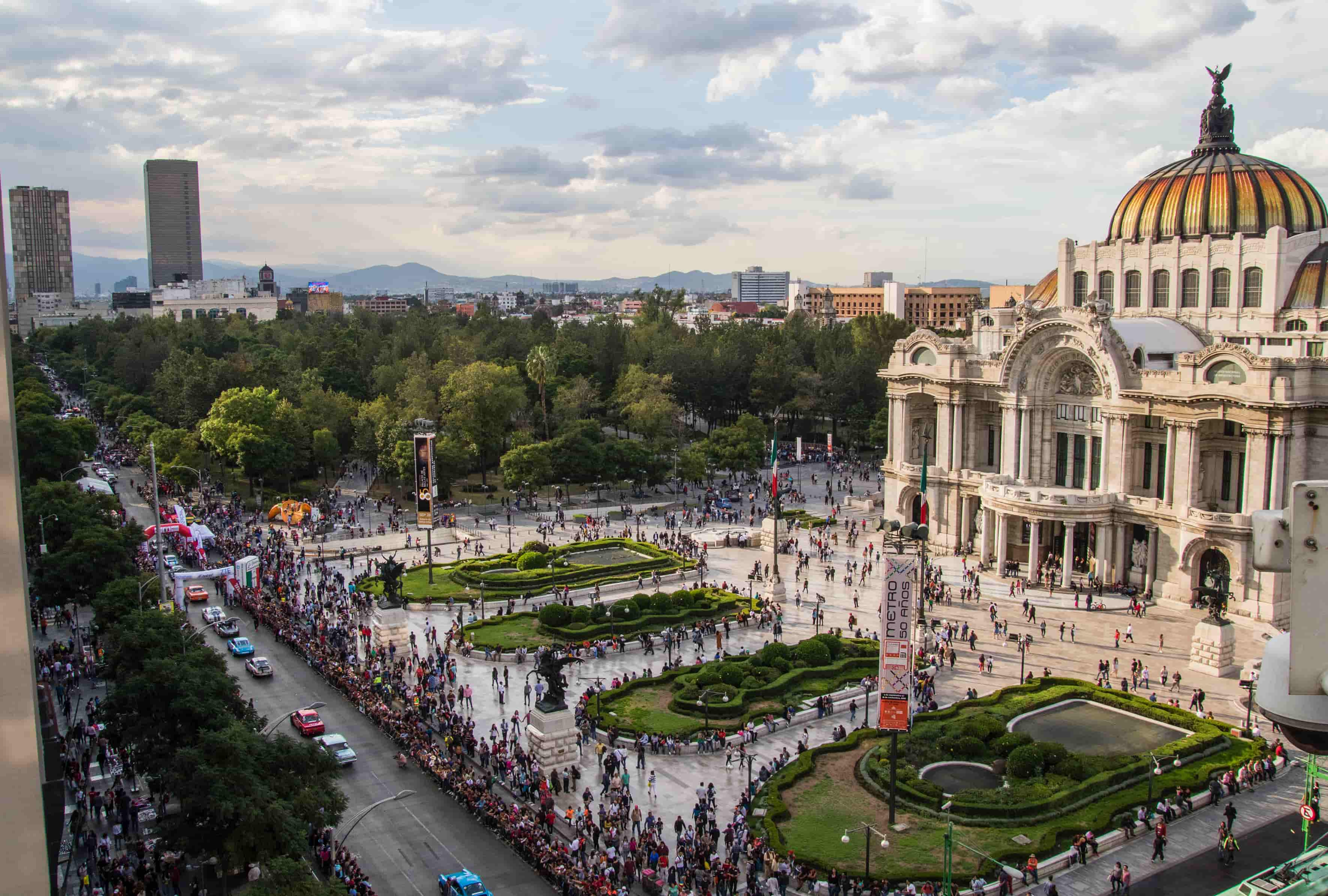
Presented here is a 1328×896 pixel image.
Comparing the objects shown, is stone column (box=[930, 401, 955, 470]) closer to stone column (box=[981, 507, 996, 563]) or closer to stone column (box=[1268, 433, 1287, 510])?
stone column (box=[981, 507, 996, 563])

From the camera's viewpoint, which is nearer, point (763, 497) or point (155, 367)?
point (763, 497)

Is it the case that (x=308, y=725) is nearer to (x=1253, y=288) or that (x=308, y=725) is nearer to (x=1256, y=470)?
(x=1256, y=470)

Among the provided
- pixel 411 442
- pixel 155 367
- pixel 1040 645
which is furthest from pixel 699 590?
pixel 155 367

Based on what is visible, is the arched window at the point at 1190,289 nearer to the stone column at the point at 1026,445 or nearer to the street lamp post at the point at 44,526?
the stone column at the point at 1026,445

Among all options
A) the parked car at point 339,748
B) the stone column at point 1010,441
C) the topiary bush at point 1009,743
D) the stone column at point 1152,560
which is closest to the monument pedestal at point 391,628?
the parked car at point 339,748

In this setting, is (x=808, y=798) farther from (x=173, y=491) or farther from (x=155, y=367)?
(x=155, y=367)

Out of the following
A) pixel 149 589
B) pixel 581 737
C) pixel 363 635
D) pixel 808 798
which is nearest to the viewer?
pixel 808 798

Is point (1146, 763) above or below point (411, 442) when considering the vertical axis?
below
